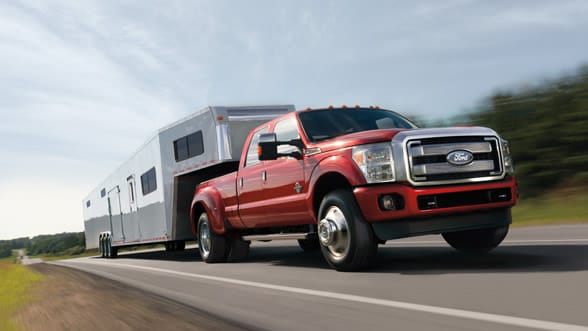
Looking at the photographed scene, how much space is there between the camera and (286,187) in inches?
308

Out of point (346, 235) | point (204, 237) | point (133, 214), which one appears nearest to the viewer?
point (346, 235)

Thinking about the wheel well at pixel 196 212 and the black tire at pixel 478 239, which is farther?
the wheel well at pixel 196 212

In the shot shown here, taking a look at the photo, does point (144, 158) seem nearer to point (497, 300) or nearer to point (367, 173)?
point (367, 173)

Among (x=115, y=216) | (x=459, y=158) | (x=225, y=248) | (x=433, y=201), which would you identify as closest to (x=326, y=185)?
(x=433, y=201)

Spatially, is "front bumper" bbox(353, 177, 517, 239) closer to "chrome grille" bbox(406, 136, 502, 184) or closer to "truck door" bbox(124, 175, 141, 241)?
"chrome grille" bbox(406, 136, 502, 184)

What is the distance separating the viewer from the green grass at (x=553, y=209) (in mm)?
12214

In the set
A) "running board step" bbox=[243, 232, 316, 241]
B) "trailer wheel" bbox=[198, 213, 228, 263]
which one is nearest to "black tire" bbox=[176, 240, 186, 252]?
"trailer wheel" bbox=[198, 213, 228, 263]

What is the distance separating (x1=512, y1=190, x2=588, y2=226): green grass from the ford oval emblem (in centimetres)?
625

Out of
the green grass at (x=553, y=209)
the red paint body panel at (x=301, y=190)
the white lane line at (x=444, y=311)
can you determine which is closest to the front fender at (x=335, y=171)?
the red paint body panel at (x=301, y=190)

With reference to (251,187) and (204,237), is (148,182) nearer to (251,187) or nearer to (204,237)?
(204,237)

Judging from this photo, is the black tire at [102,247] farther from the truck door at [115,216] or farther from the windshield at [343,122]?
the windshield at [343,122]

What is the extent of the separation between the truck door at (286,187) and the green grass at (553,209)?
6267mm

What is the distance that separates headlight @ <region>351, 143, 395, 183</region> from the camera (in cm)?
622

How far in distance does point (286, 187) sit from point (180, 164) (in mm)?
5015
